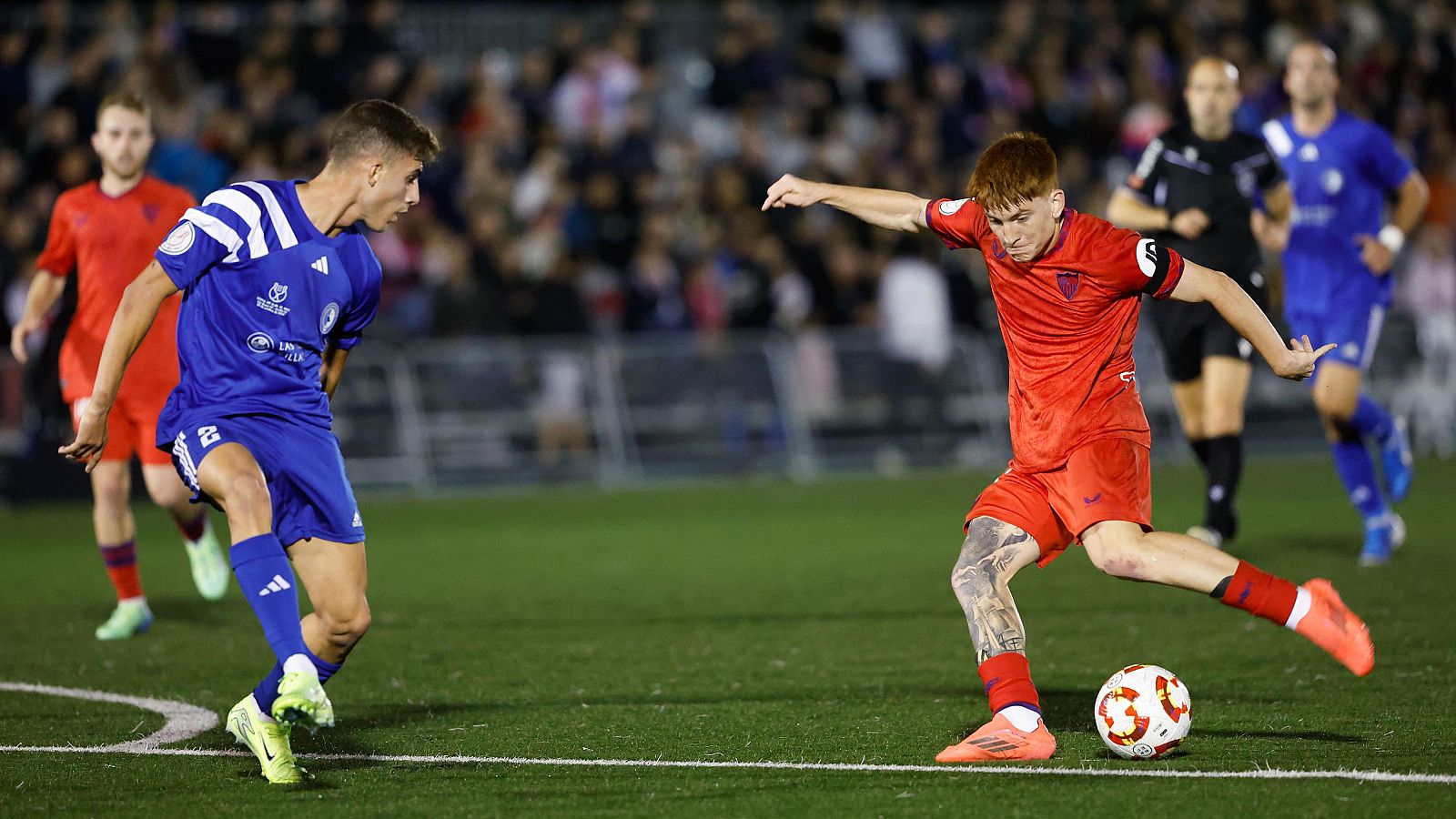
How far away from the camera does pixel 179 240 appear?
5547 millimetres

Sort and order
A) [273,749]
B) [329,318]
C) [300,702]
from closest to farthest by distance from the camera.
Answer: [300,702] < [273,749] < [329,318]

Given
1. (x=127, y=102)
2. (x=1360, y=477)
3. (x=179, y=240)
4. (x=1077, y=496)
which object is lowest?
(x=1360, y=477)

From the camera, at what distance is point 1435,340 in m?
20.0

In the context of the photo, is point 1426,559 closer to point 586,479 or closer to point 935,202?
point 935,202

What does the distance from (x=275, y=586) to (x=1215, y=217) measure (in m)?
6.45

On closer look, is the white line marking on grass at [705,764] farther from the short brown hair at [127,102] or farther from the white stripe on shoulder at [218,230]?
the short brown hair at [127,102]

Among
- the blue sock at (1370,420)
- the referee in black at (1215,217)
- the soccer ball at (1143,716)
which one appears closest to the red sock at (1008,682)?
the soccer ball at (1143,716)

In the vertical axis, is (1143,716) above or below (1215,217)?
below

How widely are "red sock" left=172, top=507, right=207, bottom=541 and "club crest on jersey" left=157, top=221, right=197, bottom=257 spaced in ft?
12.5

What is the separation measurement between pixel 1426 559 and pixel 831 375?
27.6 ft

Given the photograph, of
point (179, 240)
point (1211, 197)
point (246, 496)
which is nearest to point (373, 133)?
point (179, 240)

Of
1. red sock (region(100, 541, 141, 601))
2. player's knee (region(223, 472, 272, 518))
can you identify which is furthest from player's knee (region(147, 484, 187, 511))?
player's knee (region(223, 472, 272, 518))

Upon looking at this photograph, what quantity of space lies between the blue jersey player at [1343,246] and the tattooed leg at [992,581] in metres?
5.17

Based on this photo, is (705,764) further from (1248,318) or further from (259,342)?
(1248,318)
